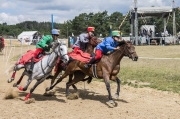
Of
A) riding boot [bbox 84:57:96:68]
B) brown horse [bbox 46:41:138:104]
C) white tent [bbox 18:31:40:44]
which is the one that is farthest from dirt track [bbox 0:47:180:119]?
white tent [bbox 18:31:40:44]

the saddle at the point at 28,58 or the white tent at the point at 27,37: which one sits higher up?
the white tent at the point at 27,37

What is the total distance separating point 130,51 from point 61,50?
82.0 inches

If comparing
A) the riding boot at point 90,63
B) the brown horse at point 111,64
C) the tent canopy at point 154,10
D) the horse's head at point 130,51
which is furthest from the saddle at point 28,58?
the tent canopy at point 154,10

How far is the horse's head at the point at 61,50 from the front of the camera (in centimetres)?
826

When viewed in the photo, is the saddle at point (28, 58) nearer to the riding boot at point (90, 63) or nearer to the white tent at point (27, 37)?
the riding boot at point (90, 63)

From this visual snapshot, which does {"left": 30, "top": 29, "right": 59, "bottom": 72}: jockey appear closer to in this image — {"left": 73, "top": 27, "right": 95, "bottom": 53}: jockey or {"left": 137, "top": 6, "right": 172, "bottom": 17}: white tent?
{"left": 73, "top": 27, "right": 95, "bottom": 53}: jockey

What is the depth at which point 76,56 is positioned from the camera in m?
9.56

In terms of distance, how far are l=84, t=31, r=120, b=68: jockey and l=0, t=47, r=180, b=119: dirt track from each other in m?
1.39

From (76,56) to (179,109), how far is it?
3712mm

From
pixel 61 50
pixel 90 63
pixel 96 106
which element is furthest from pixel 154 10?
pixel 96 106

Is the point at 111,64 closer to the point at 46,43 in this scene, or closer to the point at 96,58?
the point at 96,58

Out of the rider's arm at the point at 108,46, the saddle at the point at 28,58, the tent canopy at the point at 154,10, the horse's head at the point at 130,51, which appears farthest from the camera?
the tent canopy at the point at 154,10

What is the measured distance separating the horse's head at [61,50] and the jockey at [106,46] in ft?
3.45

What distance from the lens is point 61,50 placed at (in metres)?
8.39
